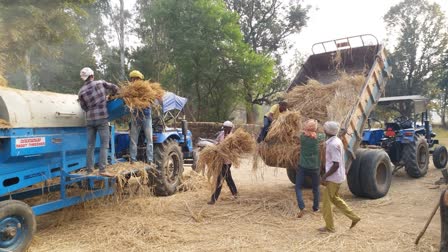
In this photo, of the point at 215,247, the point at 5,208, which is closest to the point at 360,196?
the point at 215,247

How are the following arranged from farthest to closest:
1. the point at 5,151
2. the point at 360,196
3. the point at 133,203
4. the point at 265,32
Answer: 1. the point at 265,32
2. the point at 360,196
3. the point at 133,203
4. the point at 5,151

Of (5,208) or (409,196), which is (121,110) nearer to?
(5,208)

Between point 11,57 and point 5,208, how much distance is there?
9.09 metres

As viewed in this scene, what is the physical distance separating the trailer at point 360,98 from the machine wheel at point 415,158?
6.57ft

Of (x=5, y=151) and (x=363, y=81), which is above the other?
(x=363, y=81)

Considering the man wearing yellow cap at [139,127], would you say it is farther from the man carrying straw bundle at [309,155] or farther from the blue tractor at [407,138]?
the blue tractor at [407,138]

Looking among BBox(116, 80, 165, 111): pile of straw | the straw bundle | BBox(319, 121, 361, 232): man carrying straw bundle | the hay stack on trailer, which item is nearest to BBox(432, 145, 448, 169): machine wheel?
the hay stack on trailer

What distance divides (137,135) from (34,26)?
6959mm

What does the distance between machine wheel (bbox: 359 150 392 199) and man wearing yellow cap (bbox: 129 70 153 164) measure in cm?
391

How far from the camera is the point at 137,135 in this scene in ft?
22.0

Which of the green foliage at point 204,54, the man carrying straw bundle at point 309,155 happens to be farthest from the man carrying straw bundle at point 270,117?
the green foliage at point 204,54

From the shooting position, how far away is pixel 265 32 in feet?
98.2

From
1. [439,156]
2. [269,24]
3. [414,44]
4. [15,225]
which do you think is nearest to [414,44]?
[414,44]

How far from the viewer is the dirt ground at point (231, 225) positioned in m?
4.80
